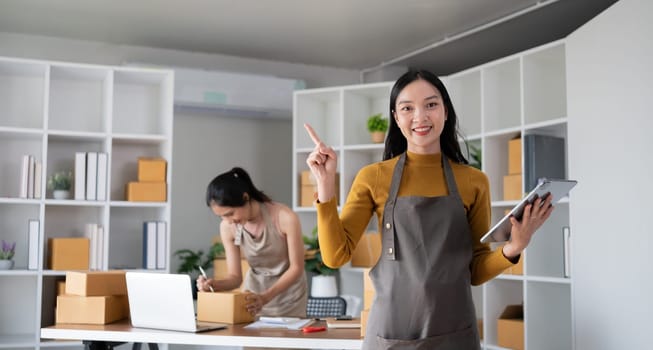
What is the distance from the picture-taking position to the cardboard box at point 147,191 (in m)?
5.08

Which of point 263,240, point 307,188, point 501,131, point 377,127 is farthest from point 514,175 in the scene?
point 263,240

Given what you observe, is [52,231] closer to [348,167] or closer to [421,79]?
[348,167]

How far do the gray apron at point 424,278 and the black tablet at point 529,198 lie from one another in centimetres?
11

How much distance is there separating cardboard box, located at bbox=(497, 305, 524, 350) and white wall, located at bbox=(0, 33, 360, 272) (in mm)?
2701

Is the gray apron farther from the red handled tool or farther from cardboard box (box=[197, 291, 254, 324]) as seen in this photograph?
cardboard box (box=[197, 291, 254, 324])

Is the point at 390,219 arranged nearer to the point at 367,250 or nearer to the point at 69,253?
the point at 69,253

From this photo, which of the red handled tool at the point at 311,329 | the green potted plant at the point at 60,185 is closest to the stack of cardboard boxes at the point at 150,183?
the green potted plant at the point at 60,185

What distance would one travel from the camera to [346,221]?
6.00 feet

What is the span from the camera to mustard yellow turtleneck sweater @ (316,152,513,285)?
6.02ft

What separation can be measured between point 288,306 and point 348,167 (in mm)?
2498

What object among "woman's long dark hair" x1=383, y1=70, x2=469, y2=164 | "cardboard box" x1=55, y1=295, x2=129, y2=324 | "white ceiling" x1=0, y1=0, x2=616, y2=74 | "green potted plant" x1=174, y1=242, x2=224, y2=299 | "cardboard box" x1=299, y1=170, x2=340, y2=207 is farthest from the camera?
"green potted plant" x1=174, y1=242, x2=224, y2=299

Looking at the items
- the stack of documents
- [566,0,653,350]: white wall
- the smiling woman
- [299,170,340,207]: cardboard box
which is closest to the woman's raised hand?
the smiling woman

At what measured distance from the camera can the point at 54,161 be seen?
5.29 metres

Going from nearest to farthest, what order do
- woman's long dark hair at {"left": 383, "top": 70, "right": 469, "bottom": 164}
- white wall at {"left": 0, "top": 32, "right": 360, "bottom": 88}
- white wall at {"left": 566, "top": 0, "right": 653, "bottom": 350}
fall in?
1. woman's long dark hair at {"left": 383, "top": 70, "right": 469, "bottom": 164}
2. white wall at {"left": 566, "top": 0, "right": 653, "bottom": 350}
3. white wall at {"left": 0, "top": 32, "right": 360, "bottom": 88}
